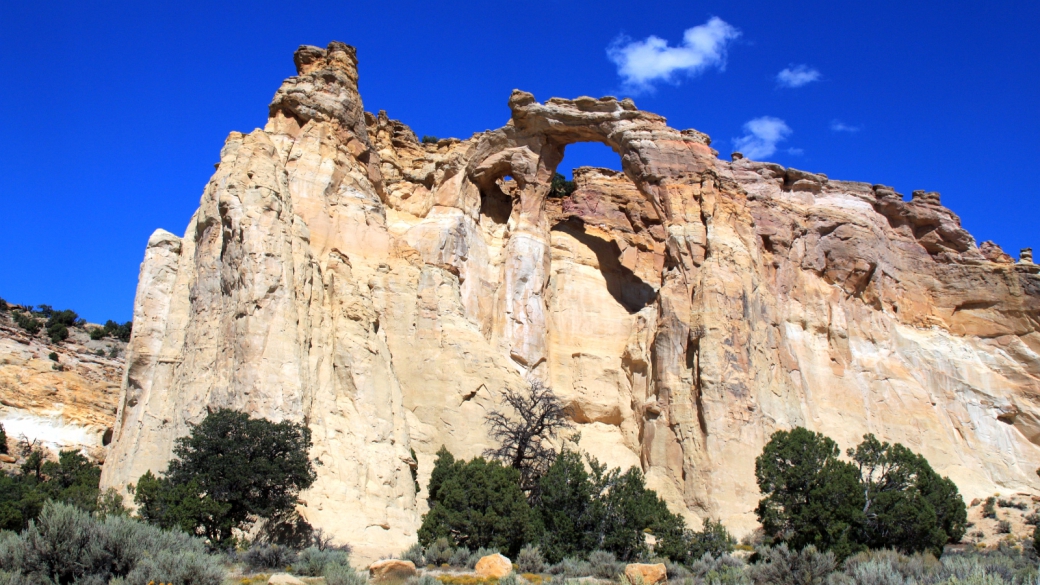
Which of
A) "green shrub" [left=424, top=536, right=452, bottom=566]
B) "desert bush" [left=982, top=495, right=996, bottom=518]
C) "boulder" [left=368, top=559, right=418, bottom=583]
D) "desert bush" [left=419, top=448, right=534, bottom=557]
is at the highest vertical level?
"desert bush" [left=982, top=495, right=996, bottom=518]

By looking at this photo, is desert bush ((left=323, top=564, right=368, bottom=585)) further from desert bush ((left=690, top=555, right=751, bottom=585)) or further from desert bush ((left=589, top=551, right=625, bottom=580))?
desert bush ((left=690, top=555, right=751, bottom=585))

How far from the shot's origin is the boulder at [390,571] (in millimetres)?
15087

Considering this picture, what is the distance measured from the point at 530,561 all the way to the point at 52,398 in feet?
68.4

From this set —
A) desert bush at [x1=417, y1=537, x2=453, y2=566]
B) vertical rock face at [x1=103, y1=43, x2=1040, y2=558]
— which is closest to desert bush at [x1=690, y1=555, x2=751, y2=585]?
desert bush at [x1=417, y1=537, x2=453, y2=566]

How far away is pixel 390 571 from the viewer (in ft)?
50.1

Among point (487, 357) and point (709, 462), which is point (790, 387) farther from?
point (487, 357)

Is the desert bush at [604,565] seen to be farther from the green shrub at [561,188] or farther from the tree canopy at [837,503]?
the green shrub at [561,188]

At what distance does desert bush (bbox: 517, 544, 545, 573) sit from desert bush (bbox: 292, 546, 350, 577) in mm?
3735

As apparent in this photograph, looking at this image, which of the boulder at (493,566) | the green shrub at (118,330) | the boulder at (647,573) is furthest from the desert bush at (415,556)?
the green shrub at (118,330)

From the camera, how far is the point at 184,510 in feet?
53.0

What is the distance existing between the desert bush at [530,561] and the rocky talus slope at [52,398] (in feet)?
58.6

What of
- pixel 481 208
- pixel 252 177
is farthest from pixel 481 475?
pixel 481 208

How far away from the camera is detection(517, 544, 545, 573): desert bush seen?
1764 centimetres

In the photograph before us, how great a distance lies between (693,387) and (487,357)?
7.08m
